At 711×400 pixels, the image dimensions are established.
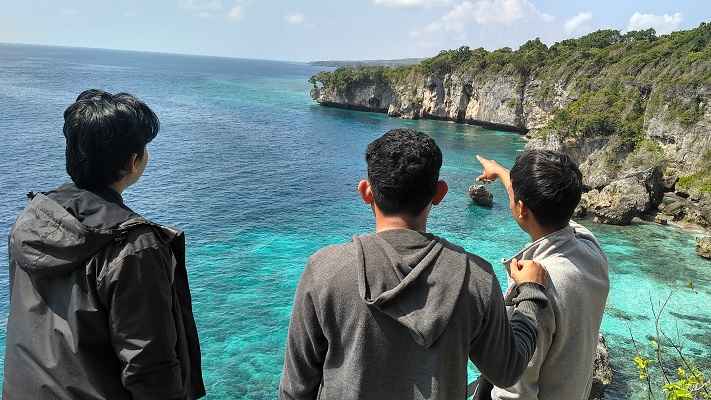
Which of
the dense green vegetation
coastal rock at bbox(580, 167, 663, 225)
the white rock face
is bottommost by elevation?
coastal rock at bbox(580, 167, 663, 225)

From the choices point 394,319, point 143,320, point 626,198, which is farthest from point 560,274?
point 626,198

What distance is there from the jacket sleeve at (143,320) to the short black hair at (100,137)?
0.57 metres

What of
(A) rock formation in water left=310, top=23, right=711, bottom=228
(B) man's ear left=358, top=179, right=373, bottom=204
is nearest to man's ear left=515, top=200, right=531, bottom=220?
(B) man's ear left=358, top=179, right=373, bottom=204

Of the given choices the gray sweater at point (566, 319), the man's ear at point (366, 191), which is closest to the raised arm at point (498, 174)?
the gray sweater at point (566, 319)

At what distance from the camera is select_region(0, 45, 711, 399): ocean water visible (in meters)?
15.8

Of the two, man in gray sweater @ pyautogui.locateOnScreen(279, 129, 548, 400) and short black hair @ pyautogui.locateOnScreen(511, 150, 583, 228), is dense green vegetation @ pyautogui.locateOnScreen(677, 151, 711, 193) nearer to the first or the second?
short black hair @ pyautogui.locateOnScreen(511, 150, 583, 228)

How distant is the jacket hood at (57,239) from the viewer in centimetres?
234

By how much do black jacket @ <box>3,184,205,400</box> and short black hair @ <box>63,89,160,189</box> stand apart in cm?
12

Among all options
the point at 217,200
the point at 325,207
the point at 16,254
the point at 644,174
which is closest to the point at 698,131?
the point at 644,174

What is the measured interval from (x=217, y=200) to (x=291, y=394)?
28.1 metres

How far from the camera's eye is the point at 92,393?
95.2 inches

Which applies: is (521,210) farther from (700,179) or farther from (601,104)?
(601,104)

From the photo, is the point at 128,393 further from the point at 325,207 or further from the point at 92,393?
the point at 325,207

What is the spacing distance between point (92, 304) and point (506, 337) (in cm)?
195
